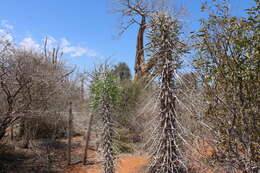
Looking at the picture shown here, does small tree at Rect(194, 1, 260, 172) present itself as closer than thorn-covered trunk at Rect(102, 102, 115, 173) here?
Yes

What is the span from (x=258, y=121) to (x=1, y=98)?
22.6 ft

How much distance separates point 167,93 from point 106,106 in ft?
6.97

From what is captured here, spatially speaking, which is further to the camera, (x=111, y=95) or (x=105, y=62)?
(x=105, y=62)

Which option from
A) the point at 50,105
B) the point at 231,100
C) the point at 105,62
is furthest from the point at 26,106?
the point at 231,100

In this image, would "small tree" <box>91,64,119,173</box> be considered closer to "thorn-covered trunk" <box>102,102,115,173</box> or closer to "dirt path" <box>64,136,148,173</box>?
"thorn-covered trunk" <box>102,102,115,173</box>

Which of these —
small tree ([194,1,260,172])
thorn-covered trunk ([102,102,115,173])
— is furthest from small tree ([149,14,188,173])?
thorn-covered trunk ([102,102,115,173])

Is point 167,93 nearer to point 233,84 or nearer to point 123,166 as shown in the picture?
point 233,84

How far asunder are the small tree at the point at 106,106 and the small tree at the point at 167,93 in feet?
6.21

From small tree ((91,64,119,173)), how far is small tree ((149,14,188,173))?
189cm

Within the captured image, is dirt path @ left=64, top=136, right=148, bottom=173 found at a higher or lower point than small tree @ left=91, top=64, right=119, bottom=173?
lower

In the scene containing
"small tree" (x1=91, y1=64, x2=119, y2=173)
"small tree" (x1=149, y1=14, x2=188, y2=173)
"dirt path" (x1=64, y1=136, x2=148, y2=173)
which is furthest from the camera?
"dirt path" (x1=64, y1=136, x2=148, y2=173)

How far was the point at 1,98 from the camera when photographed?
19.8ft

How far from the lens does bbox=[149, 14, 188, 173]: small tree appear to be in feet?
7.68

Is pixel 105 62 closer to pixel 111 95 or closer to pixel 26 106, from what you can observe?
pixel 111 95
